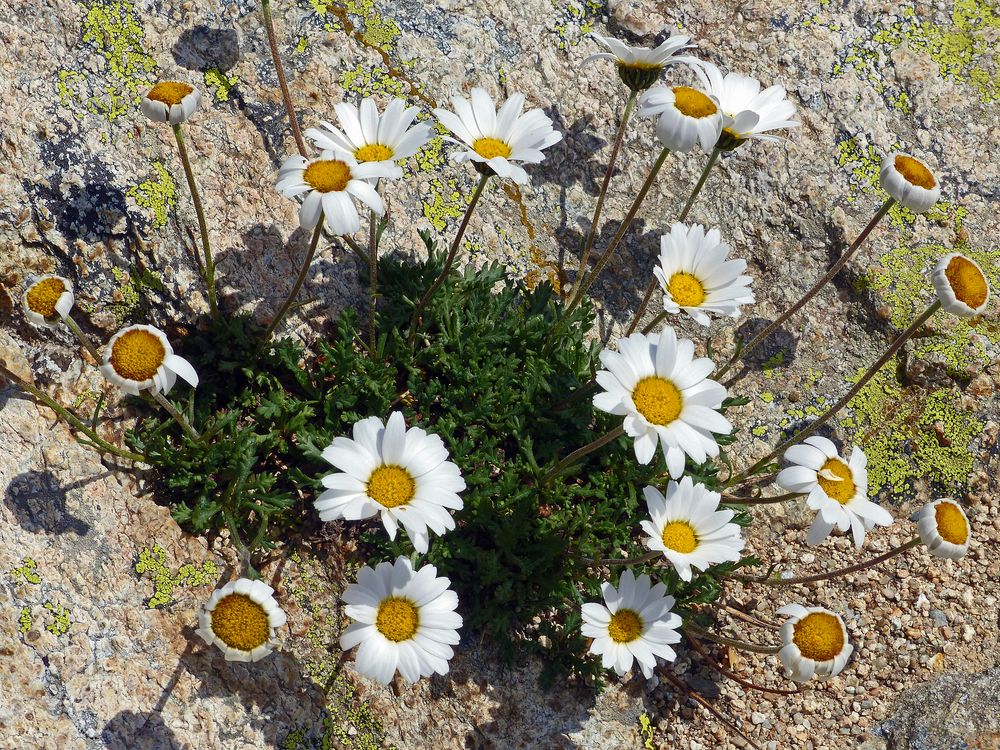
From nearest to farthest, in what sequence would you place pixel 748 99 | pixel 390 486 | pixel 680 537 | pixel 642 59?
pixel 390 486 → pixel 680 537 → pixel 642 59 → pixel 748 99

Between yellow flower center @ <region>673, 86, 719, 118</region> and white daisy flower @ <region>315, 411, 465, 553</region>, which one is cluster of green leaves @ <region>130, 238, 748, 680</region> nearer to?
white daisy flower @ <region>315, 411, 465, 553</region>

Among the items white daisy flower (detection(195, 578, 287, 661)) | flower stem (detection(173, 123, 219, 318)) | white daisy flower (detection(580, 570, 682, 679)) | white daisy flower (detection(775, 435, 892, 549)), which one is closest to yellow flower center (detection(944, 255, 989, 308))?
white daisy flower (detection(775, 435, 892, 549))

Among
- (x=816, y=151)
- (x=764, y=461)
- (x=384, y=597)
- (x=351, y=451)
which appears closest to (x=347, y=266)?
(x=351, y=451)

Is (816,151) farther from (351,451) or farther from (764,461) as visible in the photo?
(351,451)

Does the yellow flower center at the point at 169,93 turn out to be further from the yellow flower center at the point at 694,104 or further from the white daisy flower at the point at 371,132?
the yellow flower center at the point at 694,104

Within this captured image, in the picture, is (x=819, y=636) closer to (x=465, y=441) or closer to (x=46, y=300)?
(x=465, y=441)

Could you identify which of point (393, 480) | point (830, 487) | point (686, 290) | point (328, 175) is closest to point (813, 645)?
point (830, 487)

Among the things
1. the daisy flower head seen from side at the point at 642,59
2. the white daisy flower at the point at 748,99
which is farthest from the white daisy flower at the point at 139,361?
the white daisy flower at the point at 748,99
